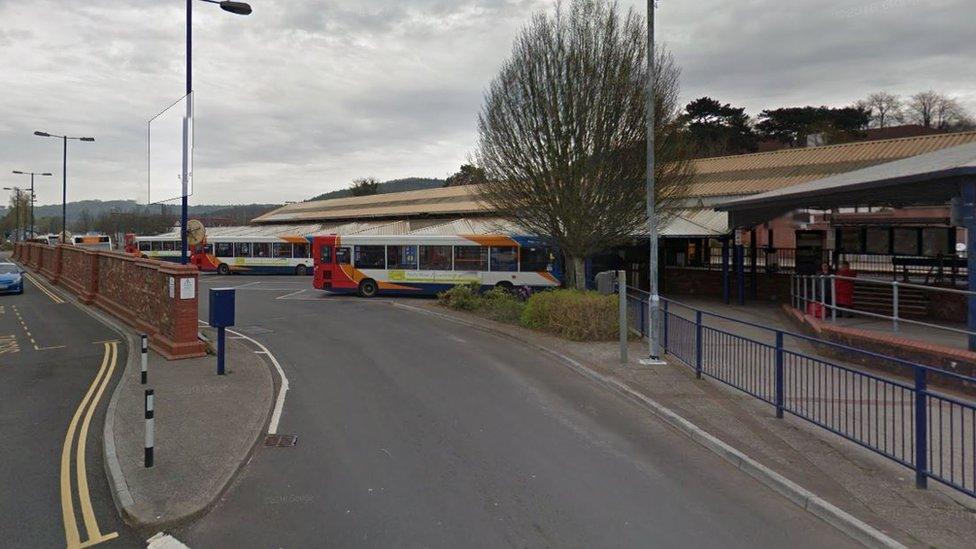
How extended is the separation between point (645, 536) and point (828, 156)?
2923 cm

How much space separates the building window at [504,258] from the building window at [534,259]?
317 mm

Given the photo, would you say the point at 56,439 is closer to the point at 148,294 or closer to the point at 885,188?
the point at 148,294

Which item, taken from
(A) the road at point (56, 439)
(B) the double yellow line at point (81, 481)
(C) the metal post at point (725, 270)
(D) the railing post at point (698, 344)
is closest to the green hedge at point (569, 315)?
(D) the railing post at point (698, 344)

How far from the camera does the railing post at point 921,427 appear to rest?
5.56 metres

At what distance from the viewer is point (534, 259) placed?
23.9 m

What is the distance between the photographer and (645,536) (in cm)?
486

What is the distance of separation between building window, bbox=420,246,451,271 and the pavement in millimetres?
14492

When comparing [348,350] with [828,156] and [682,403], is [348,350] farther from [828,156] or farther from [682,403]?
[828,156]

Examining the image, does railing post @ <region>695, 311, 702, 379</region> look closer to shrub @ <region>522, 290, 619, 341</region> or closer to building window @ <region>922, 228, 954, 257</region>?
shrub @ <region>522, 290, 619, 341</region>

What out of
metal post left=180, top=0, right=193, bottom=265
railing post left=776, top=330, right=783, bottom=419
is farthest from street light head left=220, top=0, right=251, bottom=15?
railing post left=776, top=330, right=783, bottom=419

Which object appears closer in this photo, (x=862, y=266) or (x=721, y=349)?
(x=721, y=349)

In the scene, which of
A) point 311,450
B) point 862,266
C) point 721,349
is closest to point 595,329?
point 721,349

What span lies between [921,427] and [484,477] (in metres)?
4.16

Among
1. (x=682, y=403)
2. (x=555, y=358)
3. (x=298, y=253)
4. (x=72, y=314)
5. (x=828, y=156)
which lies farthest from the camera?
(x=298, y=253)
